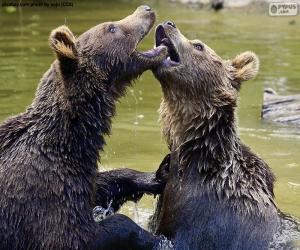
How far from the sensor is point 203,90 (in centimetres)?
835

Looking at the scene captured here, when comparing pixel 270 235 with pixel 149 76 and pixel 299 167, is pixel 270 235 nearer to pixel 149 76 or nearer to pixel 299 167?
pixel 299 167

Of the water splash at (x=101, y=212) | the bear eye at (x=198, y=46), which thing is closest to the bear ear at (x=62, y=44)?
the bear eye at (x=198, y=46)

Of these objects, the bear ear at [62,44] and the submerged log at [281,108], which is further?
the submerged log at [281,108]

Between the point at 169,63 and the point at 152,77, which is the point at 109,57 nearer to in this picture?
the point at 169,63

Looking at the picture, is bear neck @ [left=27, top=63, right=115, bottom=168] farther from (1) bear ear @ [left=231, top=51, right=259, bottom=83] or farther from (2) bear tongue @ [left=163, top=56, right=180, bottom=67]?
(1) bear ear @ [left=231, top=51, right=259, bottom=83]

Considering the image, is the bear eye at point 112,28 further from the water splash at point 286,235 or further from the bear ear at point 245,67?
the water splash at point 286,235

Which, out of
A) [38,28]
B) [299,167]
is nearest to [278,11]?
[38,28]

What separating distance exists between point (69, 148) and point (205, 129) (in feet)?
4.32

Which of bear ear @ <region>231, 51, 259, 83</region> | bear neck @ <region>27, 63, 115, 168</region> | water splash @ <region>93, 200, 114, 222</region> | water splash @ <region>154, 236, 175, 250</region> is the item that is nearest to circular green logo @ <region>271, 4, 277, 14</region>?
bear ear @ <region>231, 51, 259, 83</region>

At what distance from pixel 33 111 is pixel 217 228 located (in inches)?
78.3

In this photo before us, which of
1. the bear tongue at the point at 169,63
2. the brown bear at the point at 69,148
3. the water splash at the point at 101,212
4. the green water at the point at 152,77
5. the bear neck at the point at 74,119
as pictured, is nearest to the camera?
the brown bear at the point at 69,148

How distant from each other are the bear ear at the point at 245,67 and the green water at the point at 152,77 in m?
1.82

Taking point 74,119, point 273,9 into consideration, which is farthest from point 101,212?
point 273,9

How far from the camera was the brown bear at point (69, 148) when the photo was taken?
24.7 ft
